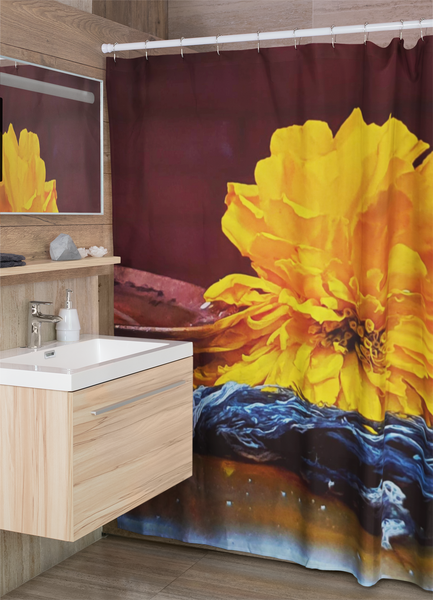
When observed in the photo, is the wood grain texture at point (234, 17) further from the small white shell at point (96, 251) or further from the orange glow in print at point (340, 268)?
the small white shell at point (96, 251)

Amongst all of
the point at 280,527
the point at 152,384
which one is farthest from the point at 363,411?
the point at 152,384

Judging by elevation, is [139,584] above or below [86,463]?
below

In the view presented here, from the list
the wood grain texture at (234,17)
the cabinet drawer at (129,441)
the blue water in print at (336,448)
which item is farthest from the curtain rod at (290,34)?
the blue water in print at (336,448)

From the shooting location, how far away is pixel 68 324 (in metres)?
2.75

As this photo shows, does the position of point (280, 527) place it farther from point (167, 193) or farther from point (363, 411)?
point (167, 193)

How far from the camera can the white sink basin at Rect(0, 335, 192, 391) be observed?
2168 millimetres

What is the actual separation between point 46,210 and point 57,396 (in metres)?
0.82

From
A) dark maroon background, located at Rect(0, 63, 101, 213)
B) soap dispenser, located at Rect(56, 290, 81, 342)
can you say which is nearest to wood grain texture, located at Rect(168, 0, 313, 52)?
dark maroon background, located at Rect(0, 63, 101, 213)

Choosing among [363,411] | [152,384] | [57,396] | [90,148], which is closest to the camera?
[57,396]

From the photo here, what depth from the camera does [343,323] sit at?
2.70 metres

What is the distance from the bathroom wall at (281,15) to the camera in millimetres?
3107

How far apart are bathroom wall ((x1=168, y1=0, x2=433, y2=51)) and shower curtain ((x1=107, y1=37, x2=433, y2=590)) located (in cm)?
60

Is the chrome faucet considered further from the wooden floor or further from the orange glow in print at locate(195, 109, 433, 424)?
the wooden floor

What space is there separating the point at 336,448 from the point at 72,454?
1.09 metres
